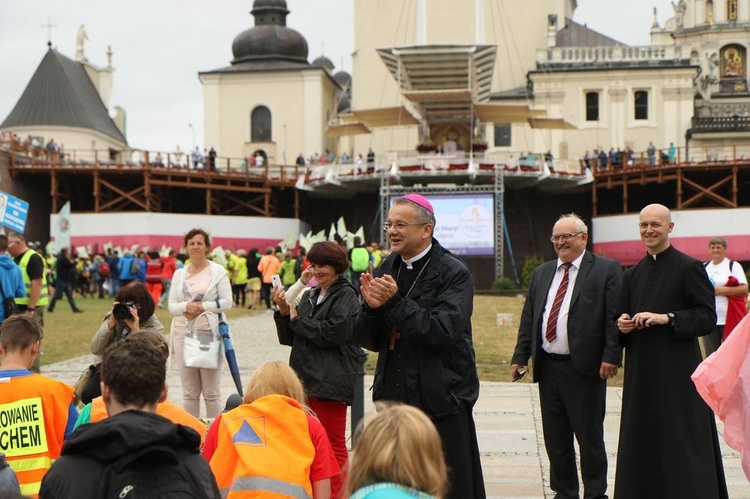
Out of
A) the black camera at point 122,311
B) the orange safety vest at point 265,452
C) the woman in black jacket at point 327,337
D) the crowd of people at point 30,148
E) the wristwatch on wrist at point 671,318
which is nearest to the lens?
the orange safety vest at point 265,452

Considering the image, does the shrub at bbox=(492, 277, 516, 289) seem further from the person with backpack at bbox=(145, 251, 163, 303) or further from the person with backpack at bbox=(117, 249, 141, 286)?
the person with backpack at bbox=(145, 251, 163, 303)

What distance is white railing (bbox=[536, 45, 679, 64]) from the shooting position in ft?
207

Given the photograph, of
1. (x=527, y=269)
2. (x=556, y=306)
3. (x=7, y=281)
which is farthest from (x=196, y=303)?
(x=527, y=269)

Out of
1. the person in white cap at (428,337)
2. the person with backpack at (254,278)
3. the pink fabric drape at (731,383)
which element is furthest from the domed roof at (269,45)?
the person in white cap at (428,337)

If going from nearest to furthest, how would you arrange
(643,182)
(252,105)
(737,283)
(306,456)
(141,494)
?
(141,494) → (306,456) → (737,283) → (643,182) → (252,105)

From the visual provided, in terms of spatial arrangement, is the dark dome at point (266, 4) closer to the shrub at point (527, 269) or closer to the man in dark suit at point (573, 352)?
the shrub at point (527, 269)

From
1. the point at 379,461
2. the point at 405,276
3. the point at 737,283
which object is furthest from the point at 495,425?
the point at 379,461

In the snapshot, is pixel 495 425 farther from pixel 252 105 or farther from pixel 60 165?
pixel 252 105

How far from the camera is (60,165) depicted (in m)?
50.4

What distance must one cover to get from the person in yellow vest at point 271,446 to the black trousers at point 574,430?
2507 millimetres

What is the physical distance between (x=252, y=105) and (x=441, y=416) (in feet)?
218

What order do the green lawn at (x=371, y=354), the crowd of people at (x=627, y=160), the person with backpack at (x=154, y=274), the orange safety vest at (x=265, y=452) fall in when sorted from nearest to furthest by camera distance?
the orange safety vest at (x=265, y=452), the green lawn at (x=371, y=354), the person with backpack at (x=154, y=274), the crowd of people at (x=627, y=160)

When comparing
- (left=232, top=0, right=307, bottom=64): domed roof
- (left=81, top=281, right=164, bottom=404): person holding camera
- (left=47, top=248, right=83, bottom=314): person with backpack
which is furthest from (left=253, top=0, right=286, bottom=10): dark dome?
(left=81, top=281, right=164, bottom=404): person holding camera

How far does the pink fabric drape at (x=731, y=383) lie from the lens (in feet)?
21.2
